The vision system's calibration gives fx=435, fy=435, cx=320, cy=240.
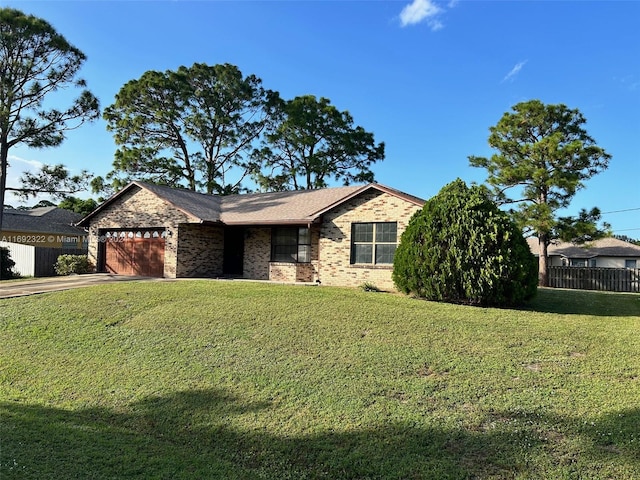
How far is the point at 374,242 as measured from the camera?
15.5m

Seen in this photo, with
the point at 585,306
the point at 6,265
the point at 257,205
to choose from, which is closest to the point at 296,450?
the point at 585,306

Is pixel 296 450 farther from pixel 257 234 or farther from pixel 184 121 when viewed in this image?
pixel 184 121

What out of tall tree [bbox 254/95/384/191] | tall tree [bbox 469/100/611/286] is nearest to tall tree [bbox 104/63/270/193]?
tall tree [bbox 254/95/384/191]

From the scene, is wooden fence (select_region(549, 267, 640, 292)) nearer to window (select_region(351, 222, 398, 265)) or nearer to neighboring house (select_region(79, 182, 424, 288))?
neighboring house (select_region(79, 182, 424, 288))

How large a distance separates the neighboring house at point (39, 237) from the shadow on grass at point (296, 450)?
60.2 ft

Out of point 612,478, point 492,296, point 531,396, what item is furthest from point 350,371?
point 492,296

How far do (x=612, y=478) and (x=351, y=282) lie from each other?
38.6 ft

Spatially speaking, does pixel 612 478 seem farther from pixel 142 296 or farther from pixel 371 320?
pixel 142 296

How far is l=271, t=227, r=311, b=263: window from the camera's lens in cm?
1762

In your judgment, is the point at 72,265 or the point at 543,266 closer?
the point at 72,265

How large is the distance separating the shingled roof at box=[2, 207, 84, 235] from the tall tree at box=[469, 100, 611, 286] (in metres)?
27.8

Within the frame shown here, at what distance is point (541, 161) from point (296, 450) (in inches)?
906

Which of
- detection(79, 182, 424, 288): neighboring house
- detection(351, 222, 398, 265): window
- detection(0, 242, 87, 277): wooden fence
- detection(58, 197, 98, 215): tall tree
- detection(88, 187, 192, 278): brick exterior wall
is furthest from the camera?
detection(58, 197, 98, 215): tall tree

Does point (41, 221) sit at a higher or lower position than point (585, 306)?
higher
